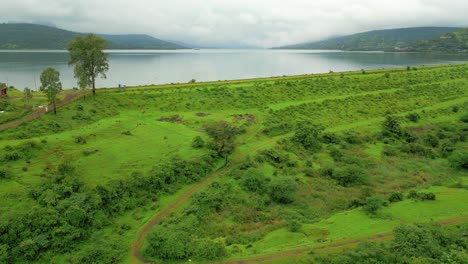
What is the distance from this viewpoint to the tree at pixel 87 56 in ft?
163

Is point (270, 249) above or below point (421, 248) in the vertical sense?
below

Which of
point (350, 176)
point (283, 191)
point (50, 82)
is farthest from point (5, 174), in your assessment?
point (350, 176)

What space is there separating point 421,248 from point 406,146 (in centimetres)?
2949

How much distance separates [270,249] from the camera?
23297 millimetres

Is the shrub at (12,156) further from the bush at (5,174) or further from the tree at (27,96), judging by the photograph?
the tree at (27,96)

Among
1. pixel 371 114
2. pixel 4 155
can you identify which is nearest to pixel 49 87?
pixel 4 155

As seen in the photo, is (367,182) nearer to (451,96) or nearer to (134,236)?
(134,236)

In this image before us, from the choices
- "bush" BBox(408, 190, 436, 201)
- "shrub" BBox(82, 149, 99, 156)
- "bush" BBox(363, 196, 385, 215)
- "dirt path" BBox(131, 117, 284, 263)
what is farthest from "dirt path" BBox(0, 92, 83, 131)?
"bush" BBox(408, 190, 436, 201)

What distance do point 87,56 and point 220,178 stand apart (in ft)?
105

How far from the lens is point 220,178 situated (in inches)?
1348

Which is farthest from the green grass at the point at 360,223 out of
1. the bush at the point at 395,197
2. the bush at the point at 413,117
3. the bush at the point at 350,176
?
the bush at the point at 413,117

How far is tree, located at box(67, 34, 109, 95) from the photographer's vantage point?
49.7 meters

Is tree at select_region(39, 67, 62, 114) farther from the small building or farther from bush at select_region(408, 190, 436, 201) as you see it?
bush at select_region(408, 190, 436, 201)

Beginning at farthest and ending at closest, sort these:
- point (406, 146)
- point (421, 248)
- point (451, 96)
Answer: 1. point (451, 96)
2. point (406, 146)
3. point (421, 248)
